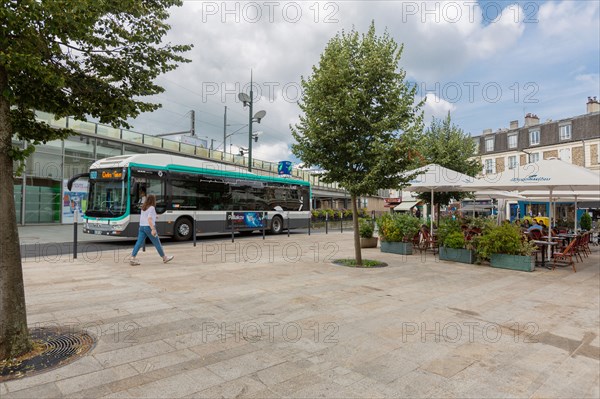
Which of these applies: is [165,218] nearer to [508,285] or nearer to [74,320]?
[74,320]

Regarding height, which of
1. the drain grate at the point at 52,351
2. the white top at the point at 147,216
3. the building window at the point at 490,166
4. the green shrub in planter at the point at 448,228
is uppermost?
the building window at the point at 490,166

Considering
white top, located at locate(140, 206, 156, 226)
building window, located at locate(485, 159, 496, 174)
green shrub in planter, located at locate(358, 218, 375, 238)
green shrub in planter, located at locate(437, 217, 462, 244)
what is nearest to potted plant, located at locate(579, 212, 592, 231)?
green shrub in planter, located at locate(437, 217, 462, 244)

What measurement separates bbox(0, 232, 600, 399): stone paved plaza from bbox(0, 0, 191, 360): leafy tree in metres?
1.08

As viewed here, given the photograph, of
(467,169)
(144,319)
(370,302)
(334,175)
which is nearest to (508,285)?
(370,302)

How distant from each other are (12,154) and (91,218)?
11354 millimetres

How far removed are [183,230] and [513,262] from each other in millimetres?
11779

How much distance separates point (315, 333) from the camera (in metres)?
4.36

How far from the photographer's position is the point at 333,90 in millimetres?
8703

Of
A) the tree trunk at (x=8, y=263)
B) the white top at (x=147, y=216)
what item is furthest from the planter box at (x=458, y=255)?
the tree trunk at (x=8, y=263)

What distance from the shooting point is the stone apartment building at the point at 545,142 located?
127 ft

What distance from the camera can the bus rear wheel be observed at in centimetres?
1495

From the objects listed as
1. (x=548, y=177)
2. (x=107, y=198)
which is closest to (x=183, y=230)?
(x=107, y=198)

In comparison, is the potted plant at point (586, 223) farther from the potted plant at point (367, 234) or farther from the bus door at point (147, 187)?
the bus door at point (147, 187)

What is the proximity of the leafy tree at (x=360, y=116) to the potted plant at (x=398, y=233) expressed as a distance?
351cm
